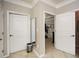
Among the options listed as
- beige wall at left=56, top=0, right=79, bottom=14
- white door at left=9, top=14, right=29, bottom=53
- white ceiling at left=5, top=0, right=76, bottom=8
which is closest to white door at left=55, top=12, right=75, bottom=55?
beige wall at left=56, top=0, right=79, bottom=14

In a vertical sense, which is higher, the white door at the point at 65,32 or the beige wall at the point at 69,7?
the beige wall at the point at 69,7

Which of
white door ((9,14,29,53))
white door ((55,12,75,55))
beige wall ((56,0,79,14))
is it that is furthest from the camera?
white door ((9,14,29,53))

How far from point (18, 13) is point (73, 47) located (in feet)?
9.65

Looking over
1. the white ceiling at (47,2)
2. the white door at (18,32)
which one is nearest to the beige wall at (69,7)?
the white ceiling at (47,2)

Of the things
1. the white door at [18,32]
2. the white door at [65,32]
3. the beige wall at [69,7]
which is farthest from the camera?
the white door at [18,32]

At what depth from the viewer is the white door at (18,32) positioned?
305cm

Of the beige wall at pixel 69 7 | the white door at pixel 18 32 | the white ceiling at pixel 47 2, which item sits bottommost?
the white door at pixel 18 32

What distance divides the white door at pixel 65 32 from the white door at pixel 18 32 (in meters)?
A: 1.70

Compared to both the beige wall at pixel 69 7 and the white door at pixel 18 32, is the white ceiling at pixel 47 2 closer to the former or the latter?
the beige wall at pixel 69 7

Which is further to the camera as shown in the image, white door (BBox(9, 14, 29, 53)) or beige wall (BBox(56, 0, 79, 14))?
white door (BBox(9, 14, 29, 53))

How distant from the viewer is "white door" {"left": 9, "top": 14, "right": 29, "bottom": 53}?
3051 millimetres

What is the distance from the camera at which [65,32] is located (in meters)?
3.19

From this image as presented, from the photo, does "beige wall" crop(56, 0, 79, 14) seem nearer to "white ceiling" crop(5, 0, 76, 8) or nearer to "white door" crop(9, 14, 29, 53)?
"white ceiling" crop(5, 0, 76, 8)

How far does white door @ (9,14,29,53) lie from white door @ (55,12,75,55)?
5.59ft
